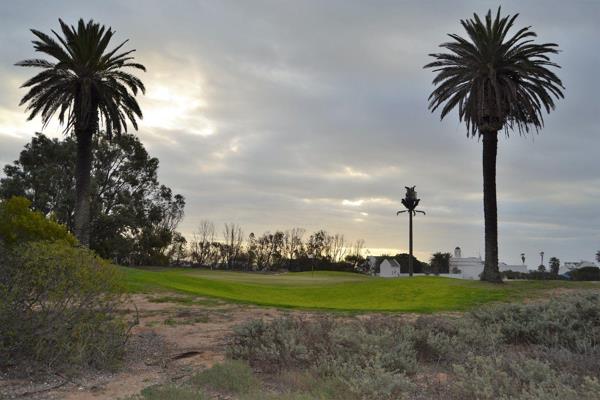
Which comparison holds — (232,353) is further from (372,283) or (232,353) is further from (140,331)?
(372,283)

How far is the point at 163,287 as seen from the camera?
21391mm

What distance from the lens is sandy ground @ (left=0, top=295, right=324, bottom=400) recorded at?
22.4ft

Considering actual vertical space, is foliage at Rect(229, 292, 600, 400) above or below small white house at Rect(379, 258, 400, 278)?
below

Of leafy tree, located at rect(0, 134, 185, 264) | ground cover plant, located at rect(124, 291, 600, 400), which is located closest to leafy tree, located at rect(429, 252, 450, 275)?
leafy tree, located at rect(0, 134, 185, 264)

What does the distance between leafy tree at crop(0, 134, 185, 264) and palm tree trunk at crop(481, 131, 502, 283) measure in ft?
117

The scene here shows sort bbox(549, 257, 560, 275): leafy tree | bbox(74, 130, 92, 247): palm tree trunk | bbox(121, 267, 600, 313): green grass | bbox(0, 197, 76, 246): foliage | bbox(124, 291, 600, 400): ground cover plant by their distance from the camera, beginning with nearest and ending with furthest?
bbox(124, 291, 600, 400): ground cover plant < bbox(0, 197, 76, 246): foliage < bbox(121, 267, 600, 313): green grass < bbox(74, 130, 92, 247): palm tree trunk < bbox(549, 257, 560, 275): leafy tree

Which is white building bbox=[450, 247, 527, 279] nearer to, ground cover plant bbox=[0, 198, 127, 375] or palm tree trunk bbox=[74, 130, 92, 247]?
palm tree trunk bbox=[74, 130, 92, 247]

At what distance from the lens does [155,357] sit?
356 inches

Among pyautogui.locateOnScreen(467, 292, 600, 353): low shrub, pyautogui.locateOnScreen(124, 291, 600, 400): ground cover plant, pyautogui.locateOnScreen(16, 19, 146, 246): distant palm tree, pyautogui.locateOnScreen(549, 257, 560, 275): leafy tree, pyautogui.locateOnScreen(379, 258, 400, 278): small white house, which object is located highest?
pyautogui.locateOnScreen(16, 19, 146, 246): distant palm tree

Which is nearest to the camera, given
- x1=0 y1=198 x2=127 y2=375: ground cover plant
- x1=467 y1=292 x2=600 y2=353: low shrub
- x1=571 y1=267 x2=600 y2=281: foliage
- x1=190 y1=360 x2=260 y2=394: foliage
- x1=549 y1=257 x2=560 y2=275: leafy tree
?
x1=190 y1=360 x2=260 y2=394: foliage

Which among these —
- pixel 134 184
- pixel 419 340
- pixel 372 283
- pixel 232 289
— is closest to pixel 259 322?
pixel 419 340

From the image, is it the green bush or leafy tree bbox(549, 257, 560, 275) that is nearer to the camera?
the green bush

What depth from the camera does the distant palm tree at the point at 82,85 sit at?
90.9 feet

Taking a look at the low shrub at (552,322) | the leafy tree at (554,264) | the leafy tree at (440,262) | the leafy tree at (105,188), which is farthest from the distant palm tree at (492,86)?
the leafy tree at (554,264)
